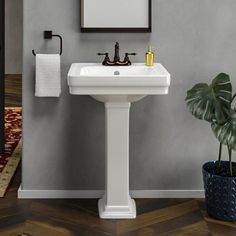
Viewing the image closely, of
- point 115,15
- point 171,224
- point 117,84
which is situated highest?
point 115,15

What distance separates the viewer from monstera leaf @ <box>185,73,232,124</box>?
3035 millimetres

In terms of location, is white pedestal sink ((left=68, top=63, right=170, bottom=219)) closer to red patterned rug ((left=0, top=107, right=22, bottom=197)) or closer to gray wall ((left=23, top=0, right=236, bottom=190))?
gray wall ((left=23, top=0, right=236, bottom=190))

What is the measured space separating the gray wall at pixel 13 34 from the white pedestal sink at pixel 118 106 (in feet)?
17.0

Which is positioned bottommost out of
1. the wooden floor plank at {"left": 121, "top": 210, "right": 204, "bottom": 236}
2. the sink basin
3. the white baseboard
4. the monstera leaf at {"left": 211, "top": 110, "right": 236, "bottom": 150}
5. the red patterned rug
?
the wooden floor plank at {"left": 121, "top": 210, "right": 204, "bottom": 236}

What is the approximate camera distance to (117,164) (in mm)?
3172

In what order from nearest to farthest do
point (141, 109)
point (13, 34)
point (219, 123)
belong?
1. point (219, 123)
2. point (141, 109)
3. point (13, 34)

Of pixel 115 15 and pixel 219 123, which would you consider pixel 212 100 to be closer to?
pixel 219 123

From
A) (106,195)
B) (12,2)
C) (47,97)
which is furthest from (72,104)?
(12,2)

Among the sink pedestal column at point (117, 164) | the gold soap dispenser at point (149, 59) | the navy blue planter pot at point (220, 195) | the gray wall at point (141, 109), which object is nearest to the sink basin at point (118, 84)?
the sink pedestal column at point (117, 164)

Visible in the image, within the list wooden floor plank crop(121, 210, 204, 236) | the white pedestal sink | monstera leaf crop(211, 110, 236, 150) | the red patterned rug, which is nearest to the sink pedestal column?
the white pedestal sink

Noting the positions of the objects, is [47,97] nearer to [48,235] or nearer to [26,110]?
[26,110]

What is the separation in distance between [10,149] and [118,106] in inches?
70.6

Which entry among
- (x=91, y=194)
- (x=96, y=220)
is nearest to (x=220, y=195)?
(x=96, y=220)

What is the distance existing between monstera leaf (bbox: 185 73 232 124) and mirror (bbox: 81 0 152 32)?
545mm
